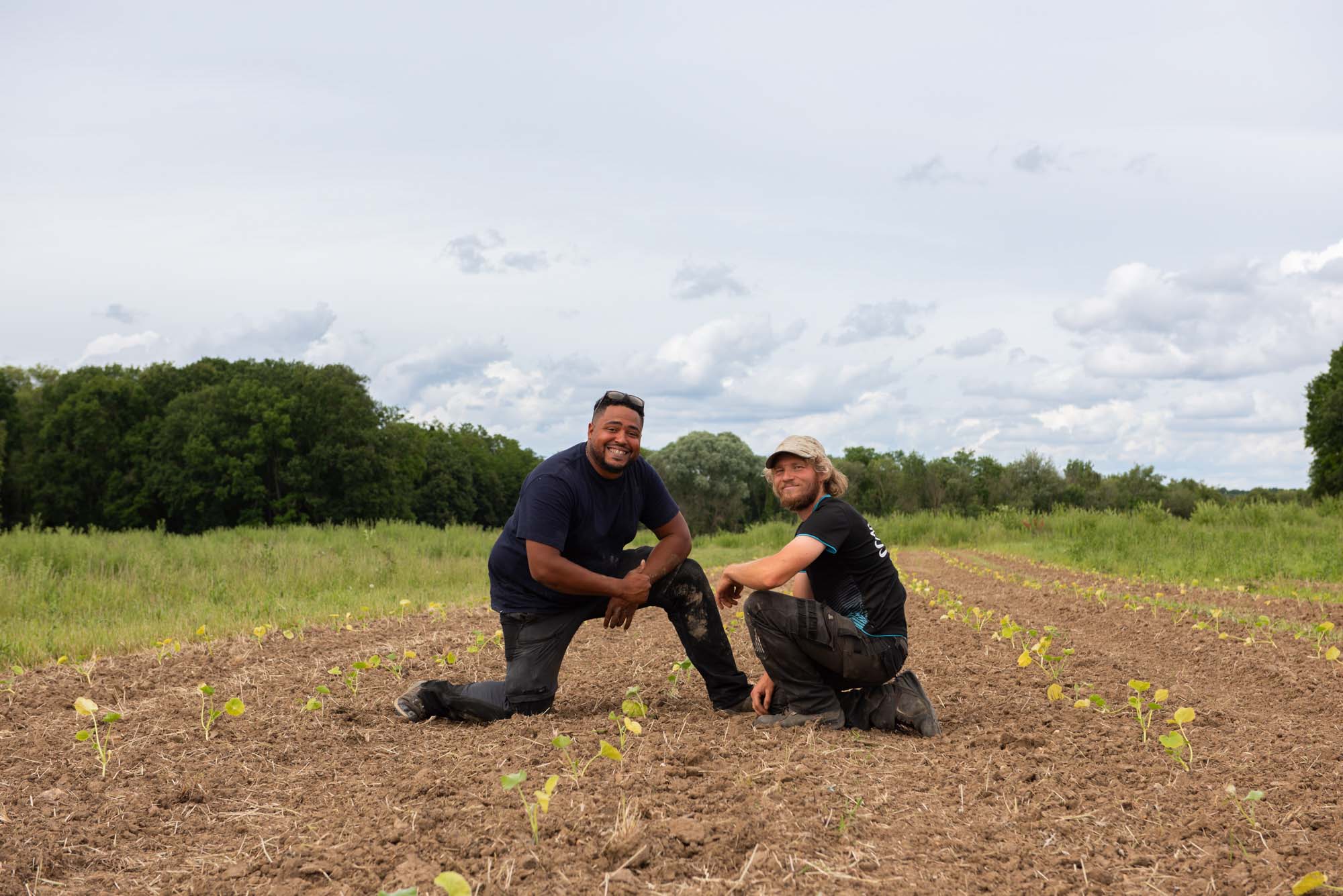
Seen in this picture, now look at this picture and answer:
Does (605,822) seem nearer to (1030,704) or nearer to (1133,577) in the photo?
(1030,704)

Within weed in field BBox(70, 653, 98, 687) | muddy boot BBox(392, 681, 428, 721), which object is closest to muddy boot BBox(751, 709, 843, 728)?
muddy boot BBox(392, 681, 428, 721)

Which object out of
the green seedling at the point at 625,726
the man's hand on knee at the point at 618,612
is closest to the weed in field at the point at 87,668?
the man's hand on knee at the point at 618,612

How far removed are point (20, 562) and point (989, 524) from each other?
23.7 metres

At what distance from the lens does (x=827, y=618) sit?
4562 mm

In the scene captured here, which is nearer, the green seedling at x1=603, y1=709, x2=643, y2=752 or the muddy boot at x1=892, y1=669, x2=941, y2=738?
the green seedling at x1=603, y1=709, x2=643, y2=752

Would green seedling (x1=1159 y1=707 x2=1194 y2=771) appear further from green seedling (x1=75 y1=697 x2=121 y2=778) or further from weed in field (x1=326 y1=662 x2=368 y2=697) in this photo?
green seedling (x1=75 y1=697 x2=121 y2=778)

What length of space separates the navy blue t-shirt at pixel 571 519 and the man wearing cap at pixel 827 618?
72cm

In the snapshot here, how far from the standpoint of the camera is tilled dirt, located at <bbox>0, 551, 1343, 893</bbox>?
3031 millimetres

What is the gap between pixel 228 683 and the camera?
20.0ft

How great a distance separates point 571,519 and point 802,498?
123cm

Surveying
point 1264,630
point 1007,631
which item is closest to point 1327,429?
point 1264,630

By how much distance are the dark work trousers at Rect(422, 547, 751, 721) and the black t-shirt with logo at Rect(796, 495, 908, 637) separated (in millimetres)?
638

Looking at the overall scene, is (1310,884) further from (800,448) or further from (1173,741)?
(800,448)

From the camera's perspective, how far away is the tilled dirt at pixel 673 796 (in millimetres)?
3031
